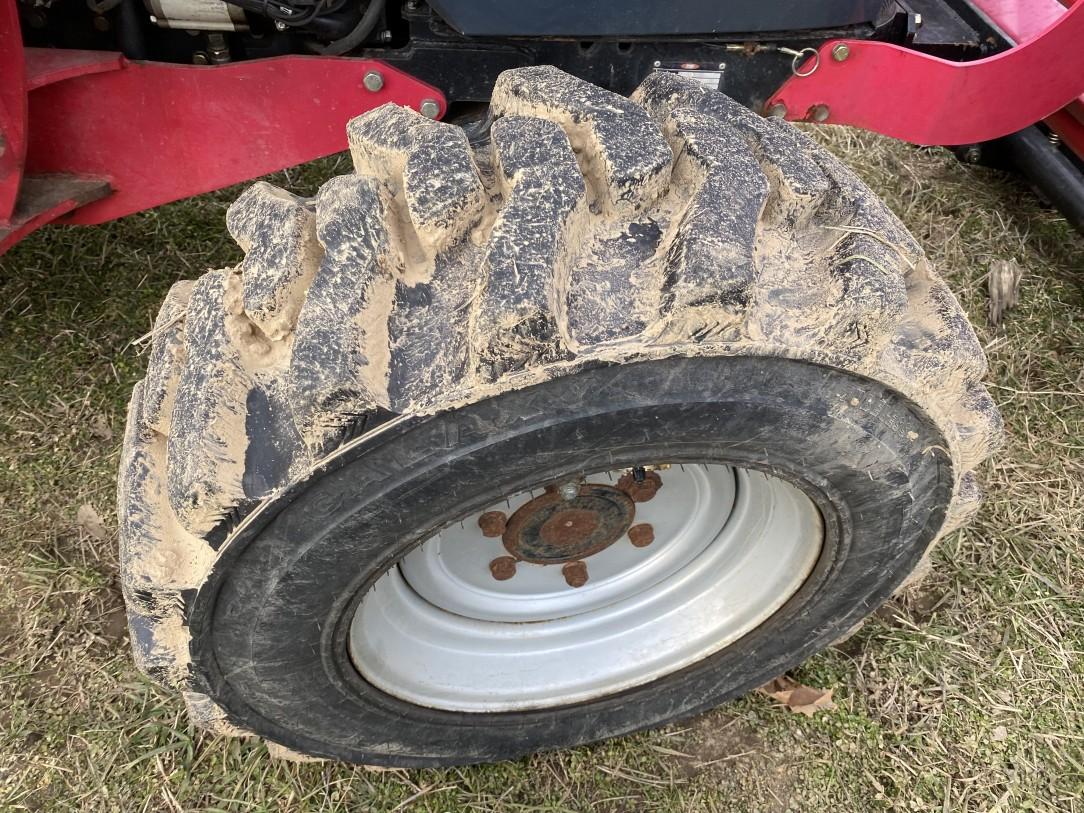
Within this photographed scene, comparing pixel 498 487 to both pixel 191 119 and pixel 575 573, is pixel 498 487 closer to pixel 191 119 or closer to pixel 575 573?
pixel 575 573

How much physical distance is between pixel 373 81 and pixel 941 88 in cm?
101

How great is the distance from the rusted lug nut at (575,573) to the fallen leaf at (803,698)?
1.40ft

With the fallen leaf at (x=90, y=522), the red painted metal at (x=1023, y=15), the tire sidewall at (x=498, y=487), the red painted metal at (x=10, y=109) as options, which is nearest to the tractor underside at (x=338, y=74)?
the red painted metal at (x=10, y=109)

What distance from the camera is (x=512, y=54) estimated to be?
136 cm

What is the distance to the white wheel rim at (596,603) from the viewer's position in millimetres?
1359

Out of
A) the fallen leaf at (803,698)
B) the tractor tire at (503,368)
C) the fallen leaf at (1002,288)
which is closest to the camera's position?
the tractor tire at (503,368)

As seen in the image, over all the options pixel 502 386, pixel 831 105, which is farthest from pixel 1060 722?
pixel 502 386

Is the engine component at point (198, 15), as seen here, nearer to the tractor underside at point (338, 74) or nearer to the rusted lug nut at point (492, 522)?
the tractor underside at point (338, 74)

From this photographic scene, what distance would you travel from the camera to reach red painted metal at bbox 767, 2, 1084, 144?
146 centimetres

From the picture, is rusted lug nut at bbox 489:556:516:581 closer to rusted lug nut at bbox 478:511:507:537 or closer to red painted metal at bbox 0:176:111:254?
rusted lug nut at bbox 478:511:507:537

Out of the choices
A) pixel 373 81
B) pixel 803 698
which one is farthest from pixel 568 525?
pixel 373 81

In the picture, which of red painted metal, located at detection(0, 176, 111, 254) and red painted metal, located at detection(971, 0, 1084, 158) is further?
red painted metal, located at detection(971, 0, 1084, 158)

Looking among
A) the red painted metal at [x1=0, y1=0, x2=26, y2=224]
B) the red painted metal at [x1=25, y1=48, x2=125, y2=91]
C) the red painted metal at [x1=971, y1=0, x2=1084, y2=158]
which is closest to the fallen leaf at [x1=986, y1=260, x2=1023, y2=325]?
the red painted metal at [x1=971, y1=0, x2=1084, y2=158]

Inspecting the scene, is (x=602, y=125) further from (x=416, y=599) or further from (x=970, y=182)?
(x=970, y=182)
